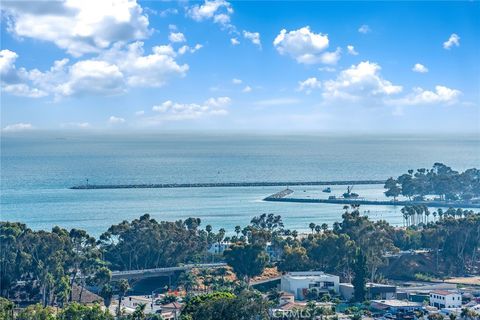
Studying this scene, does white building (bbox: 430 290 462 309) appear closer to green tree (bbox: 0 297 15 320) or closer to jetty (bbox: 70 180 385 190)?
green tree (bbox: 0 297 15 320)

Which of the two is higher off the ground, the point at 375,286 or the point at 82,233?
the point at 82,233

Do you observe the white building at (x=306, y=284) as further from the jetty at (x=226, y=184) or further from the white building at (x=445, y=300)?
the jetty at (x=226, y=184)

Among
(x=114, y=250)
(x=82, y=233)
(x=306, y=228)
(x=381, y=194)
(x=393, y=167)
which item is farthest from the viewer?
(x=393, y=167)

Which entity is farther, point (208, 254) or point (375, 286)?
point (208, 254)

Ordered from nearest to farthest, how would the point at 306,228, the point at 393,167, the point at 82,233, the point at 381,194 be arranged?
1. the point at 82,233
2. the point at 306,228
3. the point at 381,194
4. the point at 393,167

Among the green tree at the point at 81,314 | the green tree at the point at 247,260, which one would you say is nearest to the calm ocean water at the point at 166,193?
the green tree at the point at 247,260

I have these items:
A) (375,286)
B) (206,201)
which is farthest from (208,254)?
(206,201)

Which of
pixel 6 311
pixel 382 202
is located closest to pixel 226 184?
pixel 382 202

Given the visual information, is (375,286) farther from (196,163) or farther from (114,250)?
(196,163)
